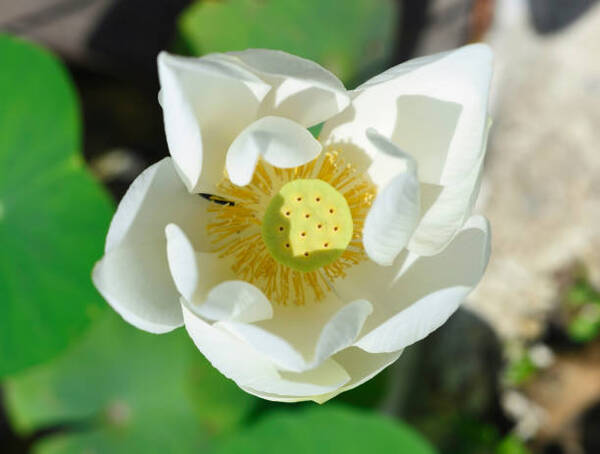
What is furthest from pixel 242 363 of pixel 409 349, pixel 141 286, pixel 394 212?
pixel 409 349

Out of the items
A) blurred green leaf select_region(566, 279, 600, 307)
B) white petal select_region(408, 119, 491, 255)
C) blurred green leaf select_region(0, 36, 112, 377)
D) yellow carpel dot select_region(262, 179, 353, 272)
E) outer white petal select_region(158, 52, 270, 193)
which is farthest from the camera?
blurred green leaf select_region(566, 279, 600, 307)

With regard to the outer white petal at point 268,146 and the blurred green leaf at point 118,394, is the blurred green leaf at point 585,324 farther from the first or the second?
the outer white petal at point 268,146

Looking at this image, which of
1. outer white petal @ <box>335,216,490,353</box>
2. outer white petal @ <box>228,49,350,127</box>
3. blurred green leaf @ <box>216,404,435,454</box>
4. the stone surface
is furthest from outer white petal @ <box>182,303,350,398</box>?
the stone surface

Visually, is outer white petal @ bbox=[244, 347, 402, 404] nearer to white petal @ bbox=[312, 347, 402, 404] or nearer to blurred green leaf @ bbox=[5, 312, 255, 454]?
white petal @ bbox=[312, 347, 402, 404]

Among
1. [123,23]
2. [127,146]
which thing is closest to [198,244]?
[123,23]

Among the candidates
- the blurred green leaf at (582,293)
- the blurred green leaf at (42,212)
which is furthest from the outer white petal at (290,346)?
the blurred green leaf at (582,293)
